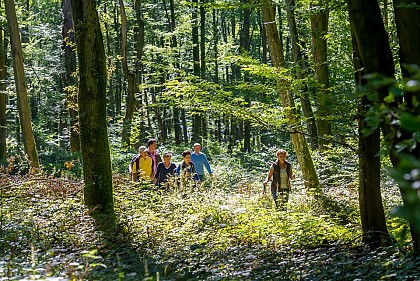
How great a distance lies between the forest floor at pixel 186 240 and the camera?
5672mm

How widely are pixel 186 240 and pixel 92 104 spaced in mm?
3694

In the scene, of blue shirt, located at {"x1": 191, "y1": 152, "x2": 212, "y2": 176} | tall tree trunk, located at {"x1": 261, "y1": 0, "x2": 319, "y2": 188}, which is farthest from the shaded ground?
blue shirt, located at {"x1": 191, "y1": 152, "x2": 212, "y2": 176}

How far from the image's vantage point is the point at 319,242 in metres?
7.49

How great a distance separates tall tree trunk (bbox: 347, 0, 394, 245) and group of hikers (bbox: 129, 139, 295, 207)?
430 centimetres

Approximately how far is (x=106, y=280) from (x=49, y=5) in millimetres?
42218

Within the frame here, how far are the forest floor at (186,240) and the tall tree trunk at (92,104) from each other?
1.52 feet

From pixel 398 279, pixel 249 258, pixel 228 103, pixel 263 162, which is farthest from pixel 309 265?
pixel 263 162

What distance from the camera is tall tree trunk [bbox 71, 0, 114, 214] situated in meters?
10.3

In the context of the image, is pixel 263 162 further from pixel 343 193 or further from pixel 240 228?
pixel 240 228

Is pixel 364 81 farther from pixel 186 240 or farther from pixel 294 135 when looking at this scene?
pixel 294 135

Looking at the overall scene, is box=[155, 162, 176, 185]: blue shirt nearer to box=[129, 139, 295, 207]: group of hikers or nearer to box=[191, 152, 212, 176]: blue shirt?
box=[129, 139, 295, 207]: group of hikers

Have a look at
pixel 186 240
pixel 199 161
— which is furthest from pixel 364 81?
pixel 199 161

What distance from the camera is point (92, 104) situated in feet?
34.1

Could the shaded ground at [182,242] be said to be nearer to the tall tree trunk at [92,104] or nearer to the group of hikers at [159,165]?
the tall tree trunk at [92,104]
